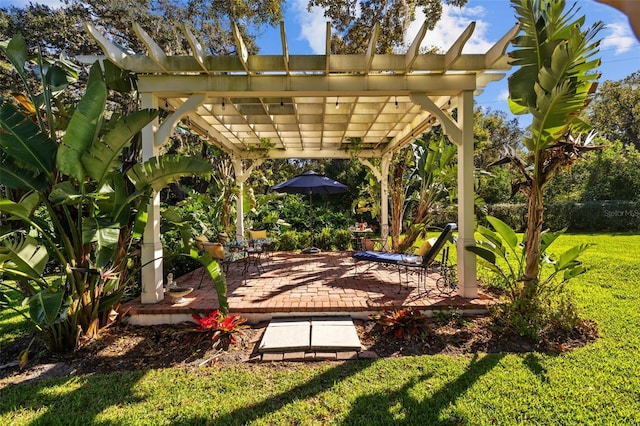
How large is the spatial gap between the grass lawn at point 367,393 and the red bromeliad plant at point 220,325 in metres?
0.70

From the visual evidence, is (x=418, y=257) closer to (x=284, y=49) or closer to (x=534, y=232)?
(x=534, y=232)

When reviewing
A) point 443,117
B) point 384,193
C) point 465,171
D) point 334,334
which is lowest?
point 334,334

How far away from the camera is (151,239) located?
17.2ft

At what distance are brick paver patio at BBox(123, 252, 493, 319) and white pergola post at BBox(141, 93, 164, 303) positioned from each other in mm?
Result: 240

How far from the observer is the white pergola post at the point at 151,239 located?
5.21 metres

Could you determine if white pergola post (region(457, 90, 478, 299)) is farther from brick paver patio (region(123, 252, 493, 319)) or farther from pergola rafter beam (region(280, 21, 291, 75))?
pergola rafter beam (region(280, 21, 291, 75))

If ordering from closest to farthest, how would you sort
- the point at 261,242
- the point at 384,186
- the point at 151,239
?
the point at 151,239 → the point at 261,242 → the point at 384,186

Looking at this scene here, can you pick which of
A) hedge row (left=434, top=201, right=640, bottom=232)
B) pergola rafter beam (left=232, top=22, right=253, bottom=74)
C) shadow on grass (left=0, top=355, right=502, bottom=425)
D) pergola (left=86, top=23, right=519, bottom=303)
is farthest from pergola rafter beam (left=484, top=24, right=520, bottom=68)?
hedge row (left=434, top=201, right=640, bottom=232)

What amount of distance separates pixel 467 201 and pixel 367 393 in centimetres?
365

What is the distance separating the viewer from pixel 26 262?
370 cm

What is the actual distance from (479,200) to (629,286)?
332 centimetres

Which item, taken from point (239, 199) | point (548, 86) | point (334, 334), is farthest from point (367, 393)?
point (239, 199)

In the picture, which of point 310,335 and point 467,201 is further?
point 467,201

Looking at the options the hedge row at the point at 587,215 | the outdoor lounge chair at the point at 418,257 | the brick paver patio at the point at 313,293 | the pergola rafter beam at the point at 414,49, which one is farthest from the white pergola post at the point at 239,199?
the hedge row at the point at 587,215
